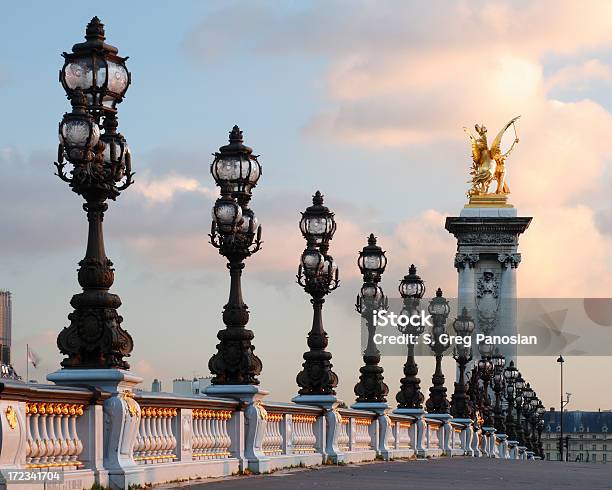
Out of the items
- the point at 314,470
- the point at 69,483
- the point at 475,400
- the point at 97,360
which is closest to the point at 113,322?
the point at 97,360

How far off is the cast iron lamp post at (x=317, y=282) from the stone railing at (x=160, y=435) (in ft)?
2.20

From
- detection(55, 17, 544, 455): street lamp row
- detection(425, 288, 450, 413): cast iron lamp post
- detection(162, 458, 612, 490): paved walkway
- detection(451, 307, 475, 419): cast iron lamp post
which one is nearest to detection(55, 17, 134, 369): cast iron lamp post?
detection(55, 17, 544, 455): street lamp row

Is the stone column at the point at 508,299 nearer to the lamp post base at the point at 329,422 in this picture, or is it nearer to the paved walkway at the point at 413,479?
the lamp post base at the point at 329,422

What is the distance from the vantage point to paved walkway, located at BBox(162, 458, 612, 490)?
24172 mm

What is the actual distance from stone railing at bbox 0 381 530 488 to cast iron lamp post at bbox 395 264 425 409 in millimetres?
7966

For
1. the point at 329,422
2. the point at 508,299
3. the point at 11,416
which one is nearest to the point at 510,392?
the point at 508,299

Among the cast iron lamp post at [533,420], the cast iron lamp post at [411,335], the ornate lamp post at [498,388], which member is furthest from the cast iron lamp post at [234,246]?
the cast iron lamp post at [533,420]

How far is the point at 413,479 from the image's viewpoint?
28.5 meters

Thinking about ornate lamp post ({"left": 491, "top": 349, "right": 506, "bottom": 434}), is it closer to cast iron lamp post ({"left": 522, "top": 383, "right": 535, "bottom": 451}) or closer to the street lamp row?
cast iron lamp post ({"left": 522, "top": 383, "right": 535, "bottom": 451})

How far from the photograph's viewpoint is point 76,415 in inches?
778

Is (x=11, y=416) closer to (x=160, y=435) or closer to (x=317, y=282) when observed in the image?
(x=160, y=435)

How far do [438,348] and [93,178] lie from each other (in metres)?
34.3

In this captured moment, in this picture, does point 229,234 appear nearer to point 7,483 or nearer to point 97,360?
point 97,360

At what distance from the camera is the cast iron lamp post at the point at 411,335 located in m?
47.5
